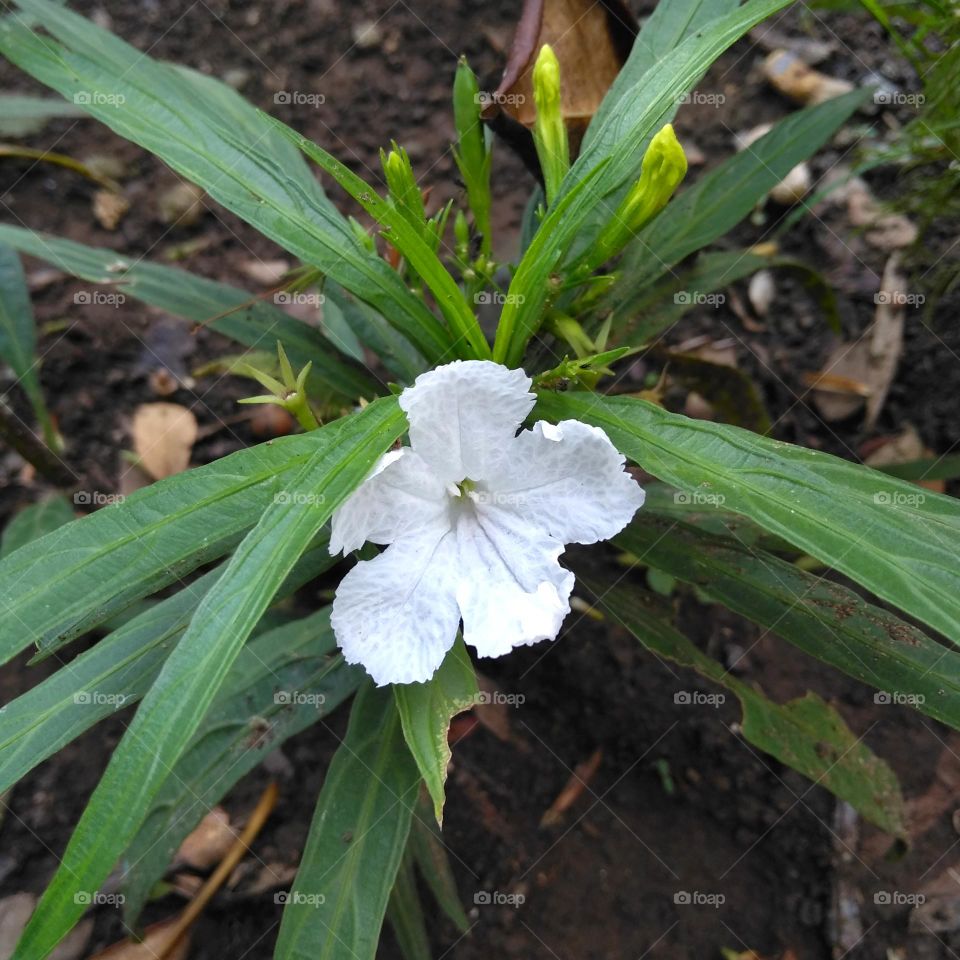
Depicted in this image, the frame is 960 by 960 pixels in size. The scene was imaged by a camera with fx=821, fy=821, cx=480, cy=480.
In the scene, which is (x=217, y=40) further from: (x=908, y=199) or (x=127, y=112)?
(x=908, y=199)

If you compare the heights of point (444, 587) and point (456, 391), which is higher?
point (456, 391)

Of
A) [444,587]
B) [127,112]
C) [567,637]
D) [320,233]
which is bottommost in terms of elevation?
[567,637]

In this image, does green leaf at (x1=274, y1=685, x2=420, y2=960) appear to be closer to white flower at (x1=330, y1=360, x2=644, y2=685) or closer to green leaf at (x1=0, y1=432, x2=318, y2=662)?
white flower at (x1=330, y1=360, x2=644, y2=685)

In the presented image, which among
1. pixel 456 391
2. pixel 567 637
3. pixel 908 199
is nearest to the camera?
pixel 456 391

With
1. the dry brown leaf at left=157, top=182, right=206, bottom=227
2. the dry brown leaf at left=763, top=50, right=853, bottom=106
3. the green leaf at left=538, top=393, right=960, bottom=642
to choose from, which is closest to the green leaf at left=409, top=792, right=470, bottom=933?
the green leaf at left=538, top=393, right=960, bottom=642

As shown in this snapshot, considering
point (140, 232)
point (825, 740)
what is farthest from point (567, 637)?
point (140, 232)

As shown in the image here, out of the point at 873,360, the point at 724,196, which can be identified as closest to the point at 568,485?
the point at 724,196

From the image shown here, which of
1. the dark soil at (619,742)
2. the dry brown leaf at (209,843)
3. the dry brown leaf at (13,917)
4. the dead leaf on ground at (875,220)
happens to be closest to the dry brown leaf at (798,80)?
the dark soil at (619,742)
